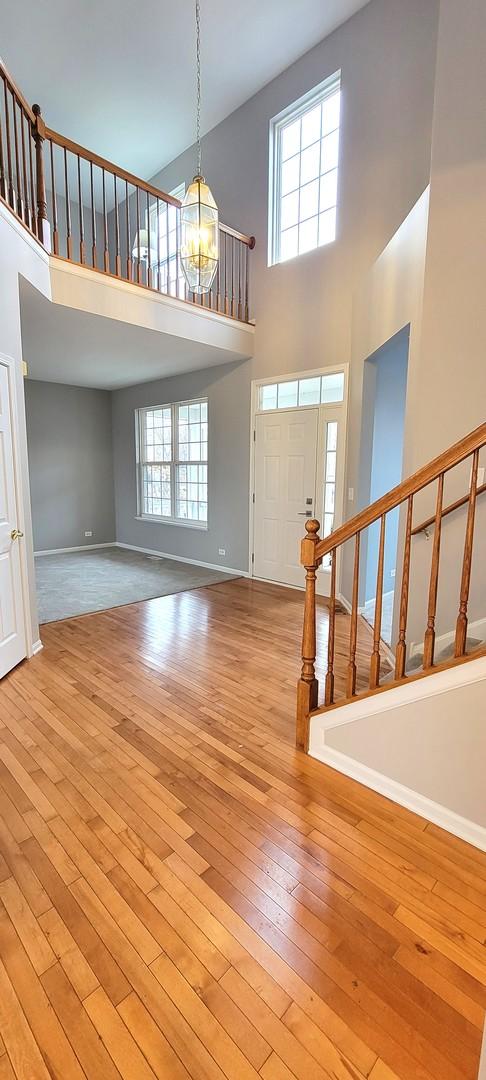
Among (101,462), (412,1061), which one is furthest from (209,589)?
(412,1061)

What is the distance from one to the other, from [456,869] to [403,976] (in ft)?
1.56

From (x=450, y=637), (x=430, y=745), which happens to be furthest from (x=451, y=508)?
(x=430, y=745)

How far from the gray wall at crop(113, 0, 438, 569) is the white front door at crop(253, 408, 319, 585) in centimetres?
28

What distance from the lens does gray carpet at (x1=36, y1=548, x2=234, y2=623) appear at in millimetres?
4781

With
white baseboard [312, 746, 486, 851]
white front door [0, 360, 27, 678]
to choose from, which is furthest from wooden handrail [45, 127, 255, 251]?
white baseboard [312, 746, 486, 851]

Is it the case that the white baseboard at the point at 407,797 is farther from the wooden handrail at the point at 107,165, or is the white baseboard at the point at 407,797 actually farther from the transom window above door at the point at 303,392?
the wooden handrail at the point at 107,165

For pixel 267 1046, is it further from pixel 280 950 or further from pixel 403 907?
pixel 403 907

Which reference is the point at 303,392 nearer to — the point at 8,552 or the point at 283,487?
the point at 283,487

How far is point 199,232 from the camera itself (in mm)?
3158

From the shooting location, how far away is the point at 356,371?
437 centimetres

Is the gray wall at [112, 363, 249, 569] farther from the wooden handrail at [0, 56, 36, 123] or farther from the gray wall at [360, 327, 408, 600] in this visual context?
the wooden handrail at [0, 56, 36, 123]

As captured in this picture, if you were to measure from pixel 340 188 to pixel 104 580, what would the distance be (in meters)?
4.96

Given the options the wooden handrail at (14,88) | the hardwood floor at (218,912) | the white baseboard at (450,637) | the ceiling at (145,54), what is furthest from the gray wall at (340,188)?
the hardwood floor at (218,912)

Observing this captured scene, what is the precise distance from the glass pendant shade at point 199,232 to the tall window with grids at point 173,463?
300 cm
